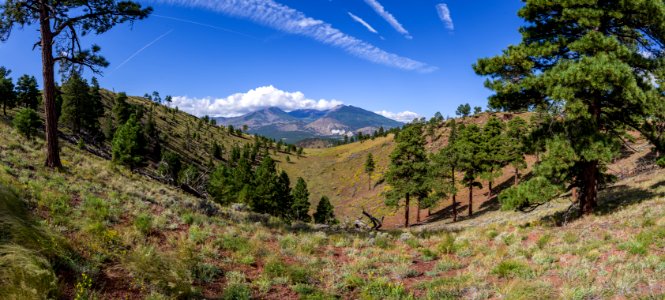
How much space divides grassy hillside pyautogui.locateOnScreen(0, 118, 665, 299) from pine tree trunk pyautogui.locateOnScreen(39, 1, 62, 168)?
1.17 metres

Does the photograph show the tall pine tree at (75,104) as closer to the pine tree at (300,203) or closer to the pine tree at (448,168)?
the pine tree at (300,203)

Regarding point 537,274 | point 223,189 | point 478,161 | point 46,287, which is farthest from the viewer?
point 223,189

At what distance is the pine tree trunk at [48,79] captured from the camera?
1351 cm

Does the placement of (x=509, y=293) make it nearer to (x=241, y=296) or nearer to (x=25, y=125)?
(x=241, y=296)

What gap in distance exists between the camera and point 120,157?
36094 mm

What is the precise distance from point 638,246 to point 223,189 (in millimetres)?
54734

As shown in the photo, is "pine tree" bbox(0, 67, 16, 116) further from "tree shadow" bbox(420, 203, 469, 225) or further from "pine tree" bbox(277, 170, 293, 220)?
"tree shadow" bbox(420, 203, 469, 225)

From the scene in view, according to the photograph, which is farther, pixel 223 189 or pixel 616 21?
pixel 223 189

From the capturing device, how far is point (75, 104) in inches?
2178

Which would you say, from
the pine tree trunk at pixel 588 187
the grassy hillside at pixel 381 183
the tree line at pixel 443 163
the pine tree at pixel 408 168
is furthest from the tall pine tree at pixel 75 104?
the pine tree trunk at pixel 588 187

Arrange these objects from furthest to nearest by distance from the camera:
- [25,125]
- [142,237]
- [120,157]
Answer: [120,157] → [25,125] → [142,237]

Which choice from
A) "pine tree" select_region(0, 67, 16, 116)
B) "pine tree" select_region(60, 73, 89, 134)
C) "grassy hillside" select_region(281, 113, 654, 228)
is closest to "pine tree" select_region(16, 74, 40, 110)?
"pine tree" select_region(0, 67, 16, 116)

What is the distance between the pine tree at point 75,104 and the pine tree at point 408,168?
2016 inches

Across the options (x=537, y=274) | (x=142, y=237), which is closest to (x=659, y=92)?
(x=537, y=274)
